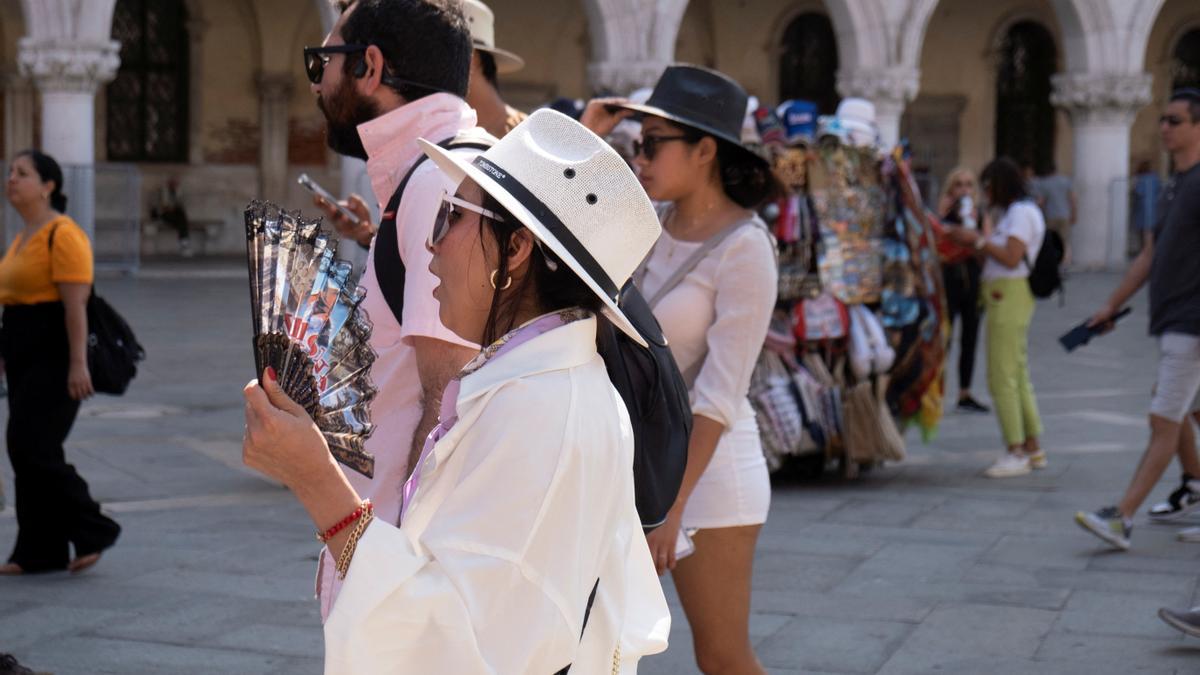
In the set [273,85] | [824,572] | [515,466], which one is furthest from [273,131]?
[515,466]

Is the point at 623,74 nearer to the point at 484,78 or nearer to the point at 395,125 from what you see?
the point at 484,78

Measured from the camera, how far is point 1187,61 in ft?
93.4

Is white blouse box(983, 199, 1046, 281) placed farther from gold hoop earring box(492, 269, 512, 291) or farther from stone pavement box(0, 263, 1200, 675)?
gold hoop earring box(492, 269, 512, 291)

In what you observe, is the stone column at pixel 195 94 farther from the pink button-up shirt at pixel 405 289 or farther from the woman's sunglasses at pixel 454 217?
the woman's sunglasses at pixel 454 217

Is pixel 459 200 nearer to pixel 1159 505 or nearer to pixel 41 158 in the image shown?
pixel 41 158

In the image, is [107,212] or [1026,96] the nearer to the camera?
[107,212]

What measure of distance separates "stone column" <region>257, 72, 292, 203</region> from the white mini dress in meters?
21.3

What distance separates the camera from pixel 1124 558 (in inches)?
250

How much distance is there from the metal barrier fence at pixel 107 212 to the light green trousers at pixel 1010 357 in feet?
38.9

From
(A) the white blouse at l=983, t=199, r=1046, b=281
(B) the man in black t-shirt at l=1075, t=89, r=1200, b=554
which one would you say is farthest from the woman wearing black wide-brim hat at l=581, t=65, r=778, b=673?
(A) the white blouse at l=983, t=199, r=1046, b=281

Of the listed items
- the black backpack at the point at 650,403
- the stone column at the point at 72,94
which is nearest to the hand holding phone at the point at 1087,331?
the black backpack at the point at 650,403

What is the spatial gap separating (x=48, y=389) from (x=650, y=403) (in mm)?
3946

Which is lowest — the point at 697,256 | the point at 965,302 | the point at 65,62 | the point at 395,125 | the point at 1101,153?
the point at 965,302

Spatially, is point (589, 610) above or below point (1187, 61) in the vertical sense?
below
